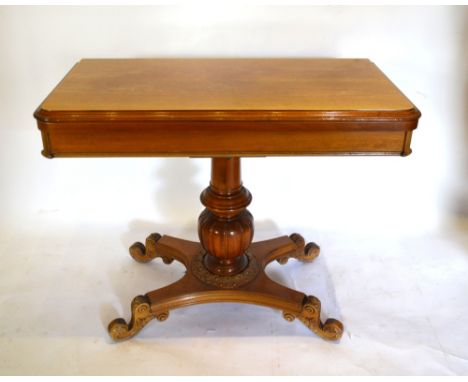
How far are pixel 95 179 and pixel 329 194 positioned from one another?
92 centimetres

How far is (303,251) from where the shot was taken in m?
1.80

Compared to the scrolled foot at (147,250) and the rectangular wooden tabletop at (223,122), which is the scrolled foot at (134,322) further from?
the rectangular wooden tabletop at (223,122)

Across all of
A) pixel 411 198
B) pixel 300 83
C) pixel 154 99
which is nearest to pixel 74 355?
pixel 154 99

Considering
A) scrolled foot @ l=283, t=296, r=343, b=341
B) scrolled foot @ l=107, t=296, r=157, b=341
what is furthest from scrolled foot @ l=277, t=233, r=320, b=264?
scrolled foot @ l=107, t=296, r=157, b=341

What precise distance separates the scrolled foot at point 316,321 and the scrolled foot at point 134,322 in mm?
396

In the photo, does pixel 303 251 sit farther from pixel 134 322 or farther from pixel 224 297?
pixel 134 322

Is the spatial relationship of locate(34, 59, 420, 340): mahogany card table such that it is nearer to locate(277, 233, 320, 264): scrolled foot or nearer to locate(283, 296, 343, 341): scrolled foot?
locate(283, 296, 343, 341): scrolled foot

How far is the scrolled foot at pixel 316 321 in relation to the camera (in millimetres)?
1459

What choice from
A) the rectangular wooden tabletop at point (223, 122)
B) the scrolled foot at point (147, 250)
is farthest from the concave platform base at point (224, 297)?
the rectangular wooden tabletop at point (223, 122)

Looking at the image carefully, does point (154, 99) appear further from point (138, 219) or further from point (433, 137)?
point (433, 137)

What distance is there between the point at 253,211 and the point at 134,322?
77 centimetres

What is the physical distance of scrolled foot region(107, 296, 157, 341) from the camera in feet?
4.79

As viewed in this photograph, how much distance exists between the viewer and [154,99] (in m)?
1.20

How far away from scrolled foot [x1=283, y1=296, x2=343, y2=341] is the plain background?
0.04 metres
